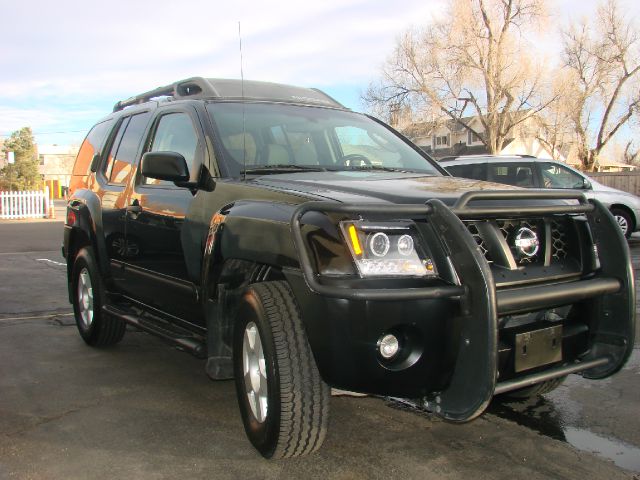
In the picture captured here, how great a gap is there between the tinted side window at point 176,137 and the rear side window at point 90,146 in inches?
46.4

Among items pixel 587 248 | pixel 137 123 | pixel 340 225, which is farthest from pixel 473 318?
pixel 137 123

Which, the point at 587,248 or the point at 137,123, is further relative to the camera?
the point at 137,123

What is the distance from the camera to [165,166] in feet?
11.8

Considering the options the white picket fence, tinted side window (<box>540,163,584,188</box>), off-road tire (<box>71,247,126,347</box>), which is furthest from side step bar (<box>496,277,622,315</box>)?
the white picket fence

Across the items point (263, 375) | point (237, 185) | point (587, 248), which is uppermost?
point (237, 185)

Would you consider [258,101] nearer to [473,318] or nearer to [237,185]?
[237,185]

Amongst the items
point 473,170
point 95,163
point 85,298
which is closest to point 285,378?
point 85,298

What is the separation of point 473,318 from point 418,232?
443 mm

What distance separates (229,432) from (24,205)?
1026 inches

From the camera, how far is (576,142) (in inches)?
1569

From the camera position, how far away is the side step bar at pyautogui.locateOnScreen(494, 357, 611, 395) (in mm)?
2723

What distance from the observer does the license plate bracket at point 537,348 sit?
9.20ft

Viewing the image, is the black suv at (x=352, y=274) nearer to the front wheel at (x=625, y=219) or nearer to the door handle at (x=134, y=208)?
the door handle at (x=134, y=208)

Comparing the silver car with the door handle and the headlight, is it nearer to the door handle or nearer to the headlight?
the door handle
